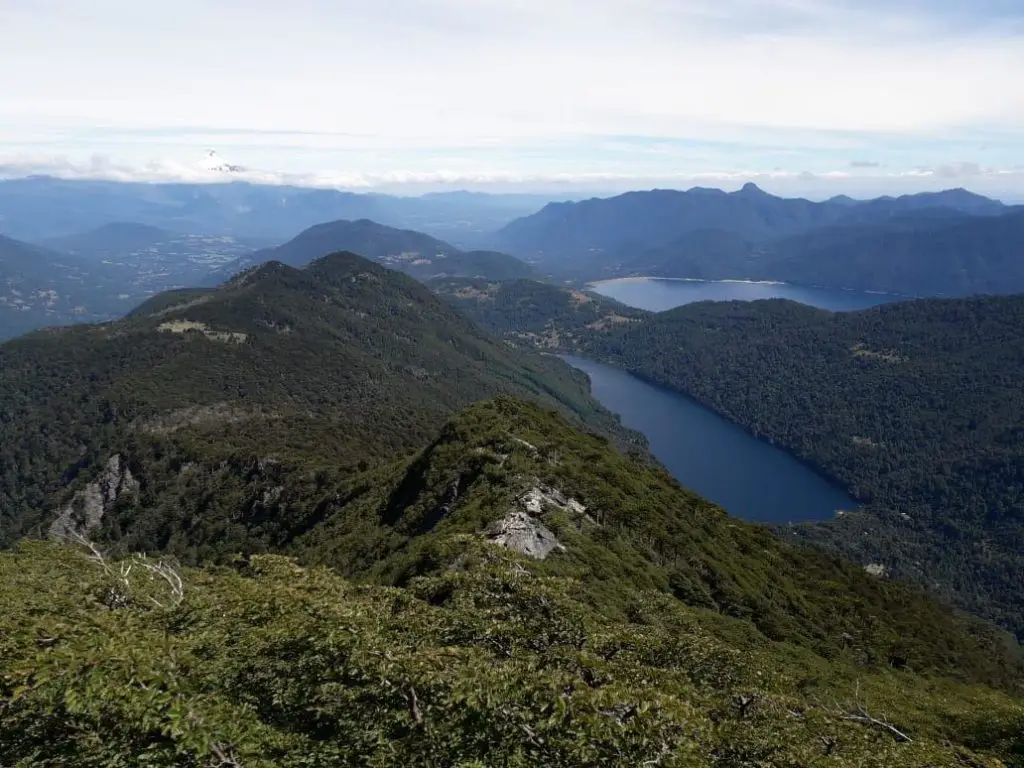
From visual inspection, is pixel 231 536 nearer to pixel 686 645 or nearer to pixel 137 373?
pixel 686 645

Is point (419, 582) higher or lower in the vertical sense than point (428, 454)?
higher

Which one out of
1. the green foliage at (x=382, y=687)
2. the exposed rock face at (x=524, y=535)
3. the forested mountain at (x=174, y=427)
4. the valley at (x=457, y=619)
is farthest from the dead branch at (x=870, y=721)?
the forested mountain at (x=174, y=427)

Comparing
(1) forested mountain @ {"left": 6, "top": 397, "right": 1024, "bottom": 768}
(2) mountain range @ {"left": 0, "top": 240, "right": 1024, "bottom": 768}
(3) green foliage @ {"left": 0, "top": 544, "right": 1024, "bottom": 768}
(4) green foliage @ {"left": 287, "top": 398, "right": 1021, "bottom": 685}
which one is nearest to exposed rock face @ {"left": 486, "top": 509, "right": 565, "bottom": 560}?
(2) mountain range @ {"left": 0, "top": 240, "right": 1024, "bottom": 768}

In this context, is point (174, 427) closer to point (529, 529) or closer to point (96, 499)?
point (96, 499)

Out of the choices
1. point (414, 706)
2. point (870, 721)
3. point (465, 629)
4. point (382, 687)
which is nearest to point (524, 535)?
point (870, 721)

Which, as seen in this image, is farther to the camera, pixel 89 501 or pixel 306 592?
pixel 89 501

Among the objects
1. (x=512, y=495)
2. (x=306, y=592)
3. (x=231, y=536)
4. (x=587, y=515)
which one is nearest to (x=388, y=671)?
(x=306, y=592)

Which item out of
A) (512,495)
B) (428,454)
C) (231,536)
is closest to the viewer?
(512,495)
